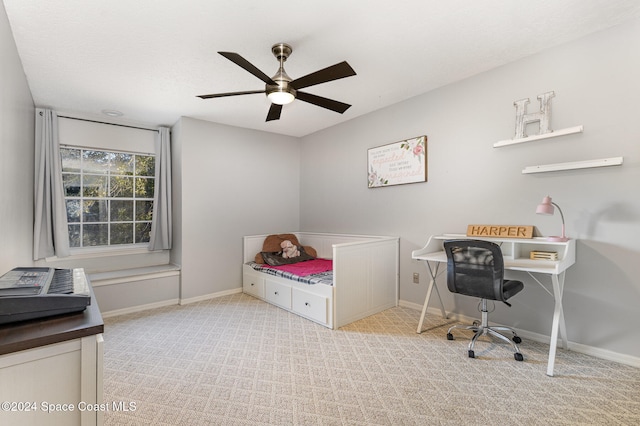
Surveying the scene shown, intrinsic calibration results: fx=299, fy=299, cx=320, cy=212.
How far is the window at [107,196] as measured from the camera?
3.79 metres

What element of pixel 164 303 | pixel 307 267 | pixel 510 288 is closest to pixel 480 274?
pixel 510 288

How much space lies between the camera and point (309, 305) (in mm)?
3213

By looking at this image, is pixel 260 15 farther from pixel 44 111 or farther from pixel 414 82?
pixel 44 111

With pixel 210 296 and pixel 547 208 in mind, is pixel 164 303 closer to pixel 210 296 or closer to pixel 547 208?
pixel 210 296

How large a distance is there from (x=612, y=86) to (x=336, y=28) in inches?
83.4

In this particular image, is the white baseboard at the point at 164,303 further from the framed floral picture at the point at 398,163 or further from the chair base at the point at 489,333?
the chair base at the point at 489,333

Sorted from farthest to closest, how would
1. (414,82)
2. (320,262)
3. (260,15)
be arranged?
(320,262) < (414,82) < (260,15)

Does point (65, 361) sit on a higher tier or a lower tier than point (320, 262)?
higher

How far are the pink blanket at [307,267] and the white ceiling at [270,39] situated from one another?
80.1 inches

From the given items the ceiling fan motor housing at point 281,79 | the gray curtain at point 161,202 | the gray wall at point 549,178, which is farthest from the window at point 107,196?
the gray wall at point 549,178

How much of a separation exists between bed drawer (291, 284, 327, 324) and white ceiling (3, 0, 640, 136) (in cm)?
221

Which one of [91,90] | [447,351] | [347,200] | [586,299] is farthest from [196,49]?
[586,299]

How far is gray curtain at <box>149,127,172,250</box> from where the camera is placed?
417 cm

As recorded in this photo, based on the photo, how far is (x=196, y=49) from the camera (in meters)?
2.41
